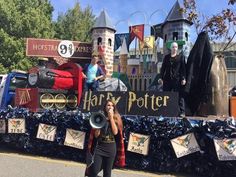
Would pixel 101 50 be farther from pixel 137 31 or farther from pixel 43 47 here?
pixel 43 47

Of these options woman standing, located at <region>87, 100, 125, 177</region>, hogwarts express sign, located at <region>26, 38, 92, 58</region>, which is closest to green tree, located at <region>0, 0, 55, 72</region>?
hogwarts express sign, located at <region>26, 38, 92, 58</region>

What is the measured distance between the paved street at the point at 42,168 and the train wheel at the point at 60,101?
10.7 feet

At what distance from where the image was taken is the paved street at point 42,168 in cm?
739

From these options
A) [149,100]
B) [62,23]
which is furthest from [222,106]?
[62,23]

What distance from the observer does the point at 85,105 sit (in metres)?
9.08

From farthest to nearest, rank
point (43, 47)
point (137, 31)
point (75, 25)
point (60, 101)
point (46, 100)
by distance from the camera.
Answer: point (75, 25) → point (137, 31) → point (43, 47) → point (60, 101) → point (46, 100)

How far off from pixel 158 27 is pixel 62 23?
16.6 metres

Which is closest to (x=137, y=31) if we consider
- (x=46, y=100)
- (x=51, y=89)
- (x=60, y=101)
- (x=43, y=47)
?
(x=43, y=47)

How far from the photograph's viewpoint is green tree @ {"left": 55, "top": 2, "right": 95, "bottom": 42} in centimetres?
3766

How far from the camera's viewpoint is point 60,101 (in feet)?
40.0

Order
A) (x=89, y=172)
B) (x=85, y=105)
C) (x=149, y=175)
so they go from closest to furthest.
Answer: (x=89, y=172)
(x=149, y=175)
(x=85, y=105)

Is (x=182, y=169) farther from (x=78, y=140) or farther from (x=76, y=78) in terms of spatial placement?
(x=76, y=78)

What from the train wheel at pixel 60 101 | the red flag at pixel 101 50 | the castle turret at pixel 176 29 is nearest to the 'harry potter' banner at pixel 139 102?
the train wheel at pixel 60 101

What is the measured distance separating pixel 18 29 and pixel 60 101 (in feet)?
66.9
